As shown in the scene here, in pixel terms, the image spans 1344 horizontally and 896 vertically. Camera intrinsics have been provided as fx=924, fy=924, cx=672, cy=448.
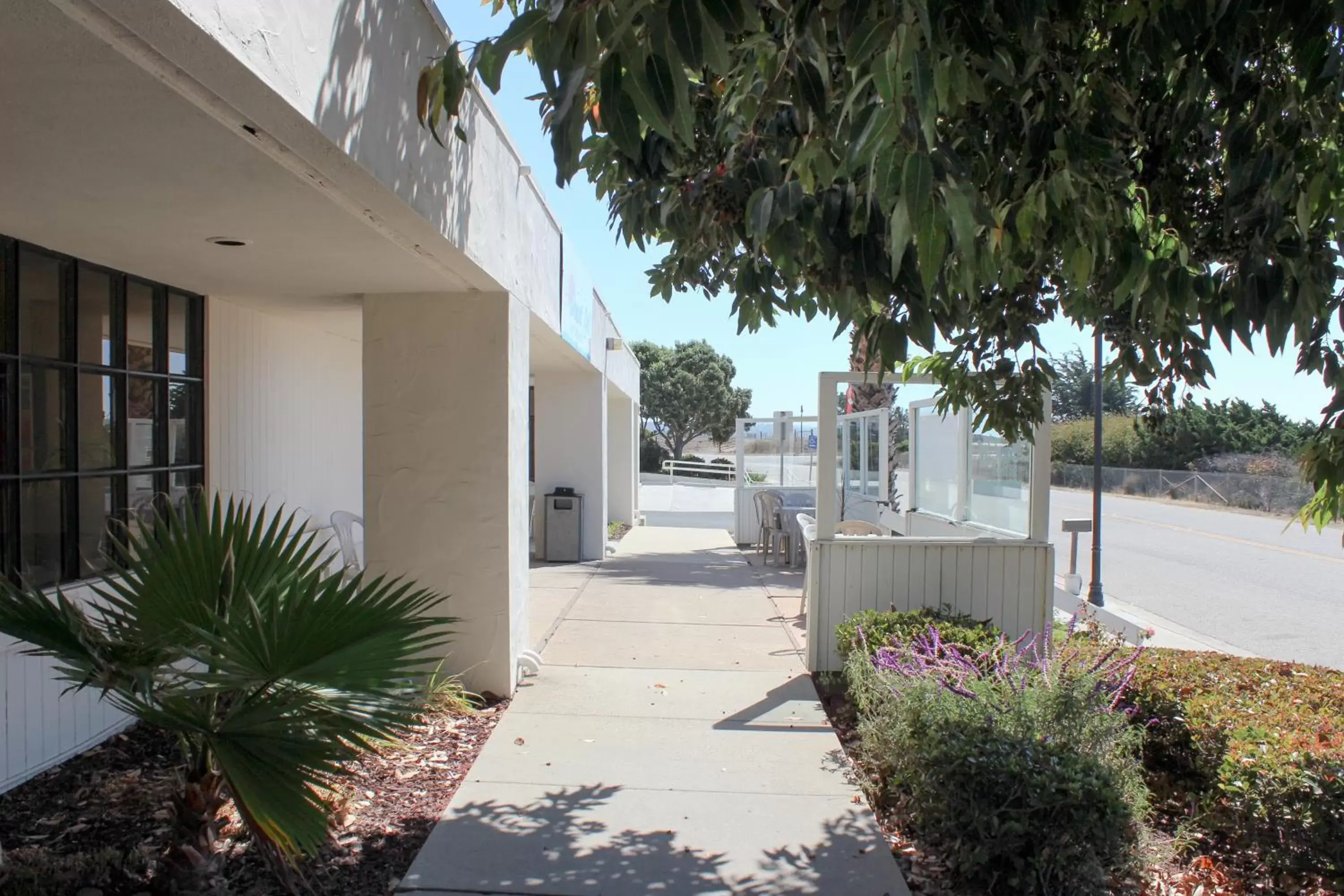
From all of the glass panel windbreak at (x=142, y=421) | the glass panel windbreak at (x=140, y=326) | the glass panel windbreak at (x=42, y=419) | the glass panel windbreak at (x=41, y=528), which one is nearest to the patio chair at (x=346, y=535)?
the glass panel windbreak at (x=142, y=421)

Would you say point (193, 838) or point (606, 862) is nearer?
point (193, 838)

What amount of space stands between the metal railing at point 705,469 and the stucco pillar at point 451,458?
33.0 metres

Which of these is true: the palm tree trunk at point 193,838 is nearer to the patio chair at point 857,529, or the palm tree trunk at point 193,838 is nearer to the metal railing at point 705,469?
the patio chair at point 857,529

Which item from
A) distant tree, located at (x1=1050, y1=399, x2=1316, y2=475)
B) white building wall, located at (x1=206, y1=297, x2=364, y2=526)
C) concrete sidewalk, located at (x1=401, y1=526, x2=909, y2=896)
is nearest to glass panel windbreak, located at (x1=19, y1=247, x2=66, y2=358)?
white building wall, located at (x1=206, y1=297, x2=364, y2=526)

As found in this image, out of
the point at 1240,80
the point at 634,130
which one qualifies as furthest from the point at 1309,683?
the point at 634,130

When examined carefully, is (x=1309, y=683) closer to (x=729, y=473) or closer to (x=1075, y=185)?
(x=1075, y=185)

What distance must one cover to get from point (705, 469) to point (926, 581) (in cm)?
3529

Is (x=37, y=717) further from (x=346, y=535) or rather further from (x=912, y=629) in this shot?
(x=912, y=629)

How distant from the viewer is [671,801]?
4316 mm

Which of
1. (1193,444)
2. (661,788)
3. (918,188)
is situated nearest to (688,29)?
(918,188)

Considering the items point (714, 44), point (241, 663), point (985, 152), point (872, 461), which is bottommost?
point (241, 663)

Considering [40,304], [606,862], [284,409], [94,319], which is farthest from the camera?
[284,409]

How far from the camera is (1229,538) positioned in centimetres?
2016

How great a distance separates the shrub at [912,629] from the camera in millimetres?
5539
